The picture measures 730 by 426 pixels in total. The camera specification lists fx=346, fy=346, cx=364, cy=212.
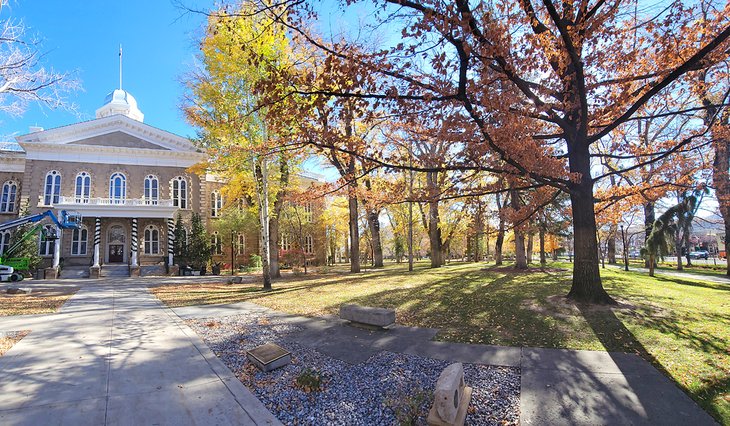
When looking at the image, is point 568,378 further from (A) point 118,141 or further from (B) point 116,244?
(A) point 118,141

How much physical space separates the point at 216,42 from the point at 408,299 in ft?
40.8

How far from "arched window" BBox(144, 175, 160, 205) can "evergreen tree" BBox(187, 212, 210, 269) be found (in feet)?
12.9

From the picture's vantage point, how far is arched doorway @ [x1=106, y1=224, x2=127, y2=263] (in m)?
28.9

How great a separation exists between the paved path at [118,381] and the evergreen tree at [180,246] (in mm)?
22495

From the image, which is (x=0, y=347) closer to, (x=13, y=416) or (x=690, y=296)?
(x=13, y=416)

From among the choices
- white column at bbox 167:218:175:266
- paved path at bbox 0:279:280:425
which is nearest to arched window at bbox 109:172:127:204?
white column at bbox 167:218:175:266

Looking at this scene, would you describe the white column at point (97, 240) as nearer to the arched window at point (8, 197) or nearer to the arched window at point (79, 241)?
the arched window at point (79, 241)

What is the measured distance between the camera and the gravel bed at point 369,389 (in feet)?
11.9

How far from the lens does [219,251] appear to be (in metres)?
32.8

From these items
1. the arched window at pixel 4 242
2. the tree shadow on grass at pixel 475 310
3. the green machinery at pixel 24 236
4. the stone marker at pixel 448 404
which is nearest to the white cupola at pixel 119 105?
the arched window at pixel 4 242

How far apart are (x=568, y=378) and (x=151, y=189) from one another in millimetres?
33722

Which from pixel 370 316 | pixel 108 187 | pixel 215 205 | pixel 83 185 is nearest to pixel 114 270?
pixel 108 187

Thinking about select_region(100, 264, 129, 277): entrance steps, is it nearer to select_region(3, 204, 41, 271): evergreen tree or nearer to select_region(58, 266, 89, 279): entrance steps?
select_region(58, 266, 89, 279): entrance steps

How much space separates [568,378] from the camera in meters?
4.25
